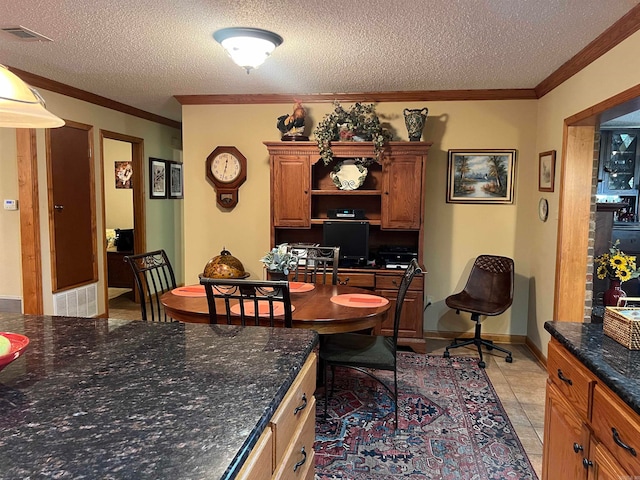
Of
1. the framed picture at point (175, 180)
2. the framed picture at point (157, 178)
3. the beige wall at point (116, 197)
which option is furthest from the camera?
the beige wall at point (116, 197)

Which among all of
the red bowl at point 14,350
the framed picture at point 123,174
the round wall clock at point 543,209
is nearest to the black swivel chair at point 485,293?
the round wall clock at point 543,209

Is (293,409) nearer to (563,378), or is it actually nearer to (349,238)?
(563,378)

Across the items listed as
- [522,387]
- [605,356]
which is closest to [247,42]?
[605,356]

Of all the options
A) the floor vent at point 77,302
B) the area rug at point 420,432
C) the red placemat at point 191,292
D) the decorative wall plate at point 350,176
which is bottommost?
the area rug at point 420,432

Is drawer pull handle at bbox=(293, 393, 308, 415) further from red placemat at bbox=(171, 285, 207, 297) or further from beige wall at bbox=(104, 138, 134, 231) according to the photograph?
beige wall at bbox=(104, 138, 134, 231)

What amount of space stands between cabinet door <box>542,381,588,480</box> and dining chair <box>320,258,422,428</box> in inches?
39.4

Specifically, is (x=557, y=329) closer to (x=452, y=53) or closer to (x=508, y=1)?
(x=508, y=1)

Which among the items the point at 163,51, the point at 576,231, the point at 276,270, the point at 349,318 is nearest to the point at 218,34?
the point at 163,51

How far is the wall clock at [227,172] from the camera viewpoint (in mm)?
4688

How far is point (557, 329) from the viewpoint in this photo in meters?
1.84

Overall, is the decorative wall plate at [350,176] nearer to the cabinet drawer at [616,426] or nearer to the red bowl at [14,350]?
the cabinet drawer at [616,426]

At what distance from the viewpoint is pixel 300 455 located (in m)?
1.47

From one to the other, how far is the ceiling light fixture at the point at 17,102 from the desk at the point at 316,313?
1.42 metres

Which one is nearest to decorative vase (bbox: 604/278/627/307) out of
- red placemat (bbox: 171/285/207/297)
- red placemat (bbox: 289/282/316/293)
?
red placemat (bbox: 289/282/316/293)
